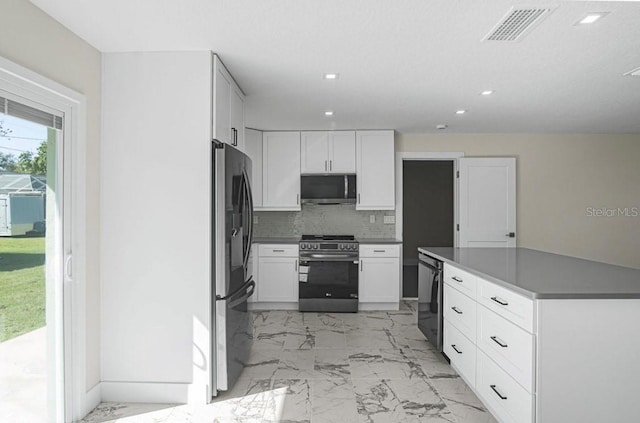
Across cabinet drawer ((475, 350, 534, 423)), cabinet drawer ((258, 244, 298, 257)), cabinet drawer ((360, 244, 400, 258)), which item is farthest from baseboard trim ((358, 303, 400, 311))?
cabinet drawer ((475, 350, 534, 423))

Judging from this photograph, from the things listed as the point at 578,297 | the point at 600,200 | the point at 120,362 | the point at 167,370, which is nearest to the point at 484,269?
the point at 578,297

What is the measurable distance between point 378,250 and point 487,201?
1.72m

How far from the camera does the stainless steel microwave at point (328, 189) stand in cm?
539

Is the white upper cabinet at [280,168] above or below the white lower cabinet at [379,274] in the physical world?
above

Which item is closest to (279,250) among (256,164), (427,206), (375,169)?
(256,164)

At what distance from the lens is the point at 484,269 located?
2615 mm

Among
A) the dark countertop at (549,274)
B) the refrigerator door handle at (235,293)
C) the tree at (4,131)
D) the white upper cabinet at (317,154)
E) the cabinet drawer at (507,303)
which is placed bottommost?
the refrigerator door handle at (235,293)

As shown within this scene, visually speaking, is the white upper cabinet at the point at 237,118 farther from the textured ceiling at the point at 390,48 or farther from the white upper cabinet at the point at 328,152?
the white upper cabinet at the point at 328,152

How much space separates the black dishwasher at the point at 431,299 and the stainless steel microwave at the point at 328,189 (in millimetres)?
1677

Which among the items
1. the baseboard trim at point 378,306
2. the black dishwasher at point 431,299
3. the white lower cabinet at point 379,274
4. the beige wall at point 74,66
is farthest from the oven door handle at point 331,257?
the beige wall at point 74,66

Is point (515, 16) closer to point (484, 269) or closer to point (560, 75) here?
point (560, 75)

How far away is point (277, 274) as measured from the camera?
522 centimetres

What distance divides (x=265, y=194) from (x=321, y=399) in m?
3.19

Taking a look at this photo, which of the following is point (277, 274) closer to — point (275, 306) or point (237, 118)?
point (275, 306)
